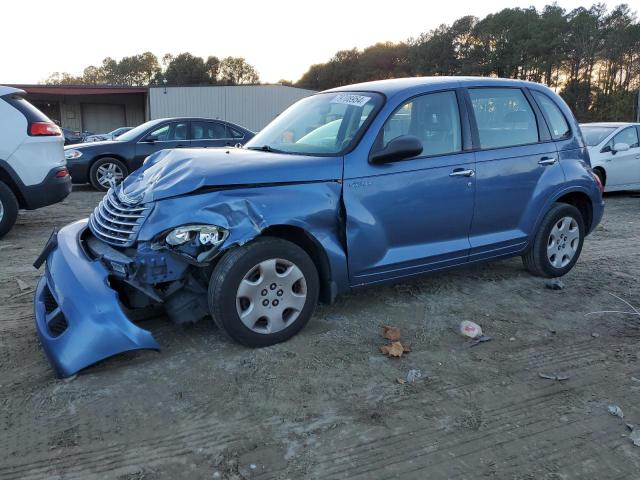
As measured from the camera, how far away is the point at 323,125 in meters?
4.27

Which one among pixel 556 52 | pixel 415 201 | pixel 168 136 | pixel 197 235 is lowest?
pixel 197 235

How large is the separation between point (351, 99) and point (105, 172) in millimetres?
7955

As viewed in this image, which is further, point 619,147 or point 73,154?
point 73,154

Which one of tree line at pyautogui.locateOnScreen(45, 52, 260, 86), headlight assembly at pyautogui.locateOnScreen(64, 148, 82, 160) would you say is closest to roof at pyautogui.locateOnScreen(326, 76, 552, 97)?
headlight assembly at pyautogui.locateOnScreen(64, 148, 82, 160)

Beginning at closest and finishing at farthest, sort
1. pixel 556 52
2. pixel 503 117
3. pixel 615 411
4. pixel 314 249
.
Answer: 1. pixel 615 411
2. pixel 314 249
3. pixel 503 117
4. pixel 556 52

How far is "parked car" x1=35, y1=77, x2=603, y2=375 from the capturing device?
331 cm

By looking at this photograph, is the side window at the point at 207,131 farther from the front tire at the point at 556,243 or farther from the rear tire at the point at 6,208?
the front tire at the point at 556,243

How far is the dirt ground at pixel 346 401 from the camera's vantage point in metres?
2.54

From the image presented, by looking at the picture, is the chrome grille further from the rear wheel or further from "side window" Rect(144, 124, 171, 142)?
"side window" Rect(144, 124, 171, 142)

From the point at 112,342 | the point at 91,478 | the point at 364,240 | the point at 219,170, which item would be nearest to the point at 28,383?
the point at 112,342

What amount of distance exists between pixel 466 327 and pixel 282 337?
4.59ft

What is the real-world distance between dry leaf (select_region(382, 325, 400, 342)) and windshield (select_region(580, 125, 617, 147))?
336 inches

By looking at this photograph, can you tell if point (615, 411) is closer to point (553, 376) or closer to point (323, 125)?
point (553, 376)

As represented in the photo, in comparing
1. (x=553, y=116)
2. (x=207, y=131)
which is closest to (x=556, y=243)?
(x=553, y=116)
